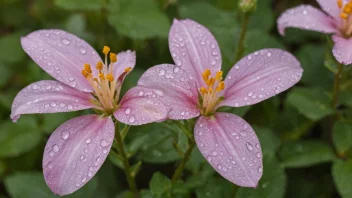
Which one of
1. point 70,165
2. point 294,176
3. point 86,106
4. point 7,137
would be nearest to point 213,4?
point 294,176

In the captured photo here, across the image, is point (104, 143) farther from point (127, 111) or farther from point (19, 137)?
point (19, 137)

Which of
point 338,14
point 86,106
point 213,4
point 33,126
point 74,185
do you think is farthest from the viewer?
point 213,4

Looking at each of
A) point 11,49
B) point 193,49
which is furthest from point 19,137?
point 193,49

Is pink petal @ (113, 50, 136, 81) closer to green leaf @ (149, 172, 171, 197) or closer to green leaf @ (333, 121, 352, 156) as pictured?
green leaf @ (149, 172, 171, 197)

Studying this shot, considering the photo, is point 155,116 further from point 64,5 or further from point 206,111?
point 64,5

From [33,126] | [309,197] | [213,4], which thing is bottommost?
[309,197]

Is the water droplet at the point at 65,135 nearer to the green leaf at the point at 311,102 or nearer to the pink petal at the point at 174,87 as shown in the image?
the pink petal at the point at 174,87

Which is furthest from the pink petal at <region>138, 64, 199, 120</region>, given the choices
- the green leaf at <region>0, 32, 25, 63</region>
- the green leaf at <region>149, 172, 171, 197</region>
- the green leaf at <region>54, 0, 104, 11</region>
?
the green leaf at <region>0, 32, 25, 63</region>

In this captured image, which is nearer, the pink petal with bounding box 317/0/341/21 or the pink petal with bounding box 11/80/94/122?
the pink petal with bounding box 11/80/94/122
